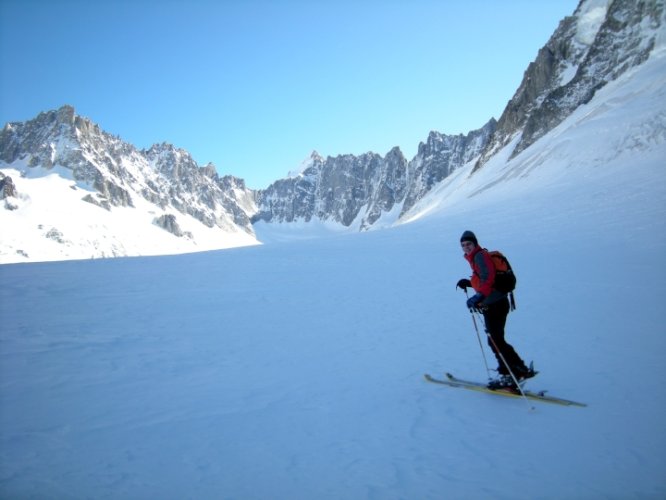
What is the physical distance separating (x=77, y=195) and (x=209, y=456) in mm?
233610

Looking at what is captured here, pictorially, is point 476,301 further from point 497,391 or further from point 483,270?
point 497,391

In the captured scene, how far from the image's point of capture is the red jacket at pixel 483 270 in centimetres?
589

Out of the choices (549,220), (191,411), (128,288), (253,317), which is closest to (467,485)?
(191,411)

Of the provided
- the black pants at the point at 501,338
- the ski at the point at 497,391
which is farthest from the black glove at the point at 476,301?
the ski at the point at 497,391

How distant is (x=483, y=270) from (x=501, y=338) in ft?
3.61

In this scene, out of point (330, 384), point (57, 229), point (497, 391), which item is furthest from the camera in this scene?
point (57, 229)

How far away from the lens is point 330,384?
20.8 feet

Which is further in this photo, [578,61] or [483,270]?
[578,61]

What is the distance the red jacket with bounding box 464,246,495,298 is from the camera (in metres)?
5.89

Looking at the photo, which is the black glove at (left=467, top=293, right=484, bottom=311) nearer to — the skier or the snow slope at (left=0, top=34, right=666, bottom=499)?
the skier

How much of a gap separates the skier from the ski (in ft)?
0.30

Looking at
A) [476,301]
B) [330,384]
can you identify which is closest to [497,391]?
[476,301]

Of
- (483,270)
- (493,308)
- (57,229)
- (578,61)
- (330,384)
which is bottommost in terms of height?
(330,384)

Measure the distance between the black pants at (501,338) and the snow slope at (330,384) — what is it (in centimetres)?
51
